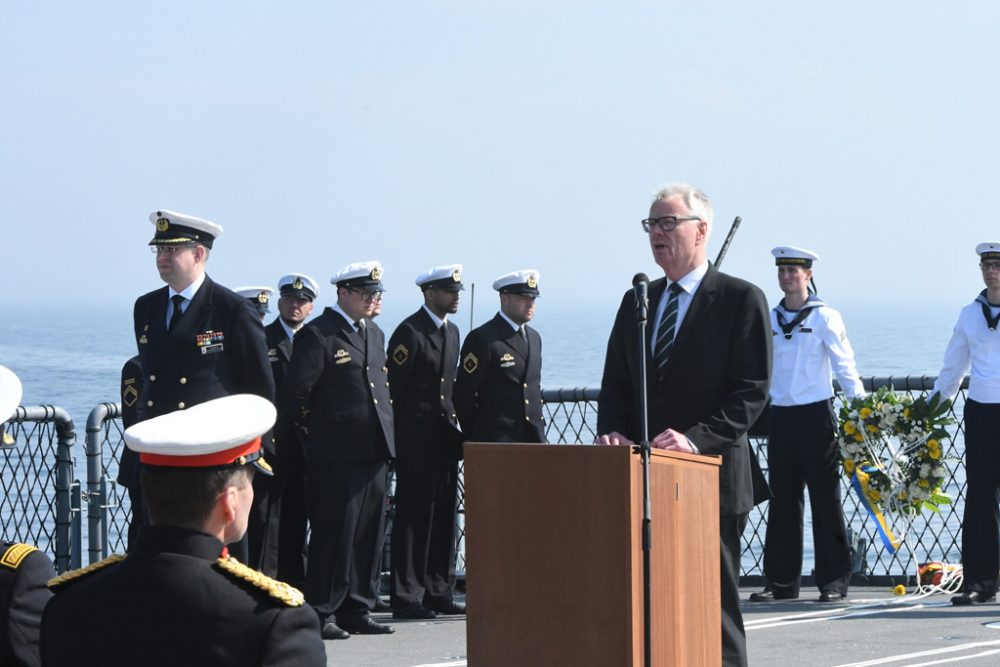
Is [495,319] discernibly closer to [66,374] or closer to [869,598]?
[869,598]

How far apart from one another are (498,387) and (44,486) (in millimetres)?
2638

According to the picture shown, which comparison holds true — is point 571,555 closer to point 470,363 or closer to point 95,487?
point 470,363

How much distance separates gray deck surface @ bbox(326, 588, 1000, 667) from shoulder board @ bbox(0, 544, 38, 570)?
14.5 feet

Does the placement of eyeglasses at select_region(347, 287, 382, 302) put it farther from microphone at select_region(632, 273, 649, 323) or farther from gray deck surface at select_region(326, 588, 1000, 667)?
microphone at select_region(632, 273, 649, 323)

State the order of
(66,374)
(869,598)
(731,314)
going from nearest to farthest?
(731,314)
(869,598)
(66,374)

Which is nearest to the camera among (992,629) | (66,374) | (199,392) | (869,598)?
(199,392)

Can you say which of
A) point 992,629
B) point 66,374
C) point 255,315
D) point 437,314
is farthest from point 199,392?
point 66,374

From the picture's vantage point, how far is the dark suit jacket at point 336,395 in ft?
29.5

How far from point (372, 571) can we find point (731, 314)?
12.4 ft

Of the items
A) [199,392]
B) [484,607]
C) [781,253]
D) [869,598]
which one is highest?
[781,253]

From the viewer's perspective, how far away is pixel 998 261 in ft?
30.7

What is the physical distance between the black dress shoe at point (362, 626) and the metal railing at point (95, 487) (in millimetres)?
1360

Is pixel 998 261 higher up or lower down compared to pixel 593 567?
higher up

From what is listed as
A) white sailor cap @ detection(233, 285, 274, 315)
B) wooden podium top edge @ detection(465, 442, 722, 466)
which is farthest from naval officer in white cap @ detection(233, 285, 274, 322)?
wooden podium top edge @ detection(465, 442, 722, 466)
